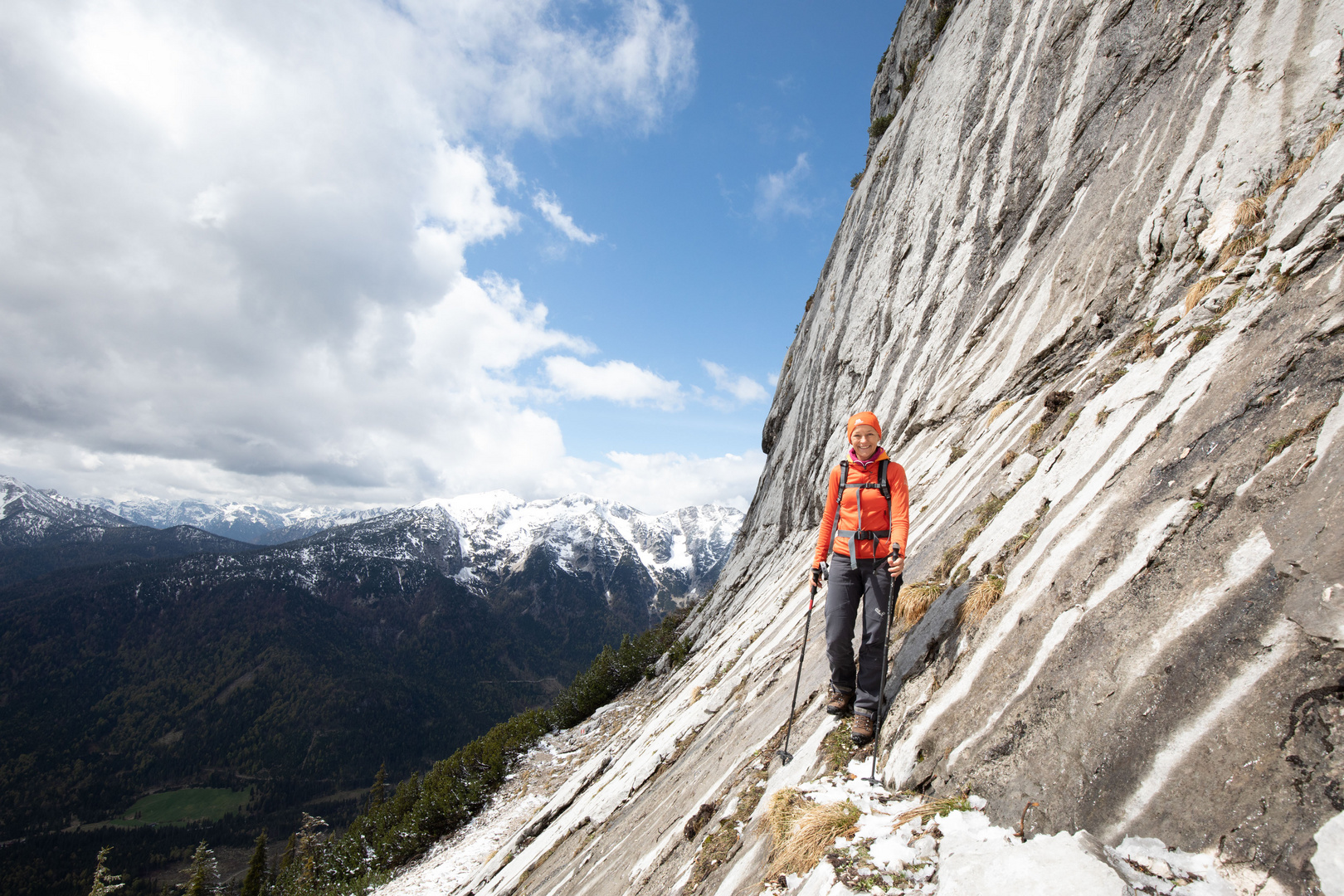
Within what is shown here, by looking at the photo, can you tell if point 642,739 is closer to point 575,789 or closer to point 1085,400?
point 575,789

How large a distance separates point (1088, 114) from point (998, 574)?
45.0 feet

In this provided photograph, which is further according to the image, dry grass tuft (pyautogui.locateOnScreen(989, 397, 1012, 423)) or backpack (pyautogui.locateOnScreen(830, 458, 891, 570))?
dry grass tuft (pyautogui.locateOnScreen(989, 397, 1012, 423))

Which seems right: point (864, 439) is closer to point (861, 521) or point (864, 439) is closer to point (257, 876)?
point (861, 521)

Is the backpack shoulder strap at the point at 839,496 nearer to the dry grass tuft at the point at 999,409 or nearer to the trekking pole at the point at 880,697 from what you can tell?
the trekking pole at the point at 880,697

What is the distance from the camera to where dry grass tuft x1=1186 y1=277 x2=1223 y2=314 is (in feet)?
25.0

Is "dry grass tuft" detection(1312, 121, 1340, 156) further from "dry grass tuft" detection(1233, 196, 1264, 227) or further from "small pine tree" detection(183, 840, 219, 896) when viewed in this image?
"small pine tree" detection(183, 840, 219, 896)

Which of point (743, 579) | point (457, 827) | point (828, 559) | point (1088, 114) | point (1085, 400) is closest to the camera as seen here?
point (828, 559)

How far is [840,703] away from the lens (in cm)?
718

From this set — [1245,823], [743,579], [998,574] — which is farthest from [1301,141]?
[743,579]

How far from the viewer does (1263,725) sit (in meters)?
3.46

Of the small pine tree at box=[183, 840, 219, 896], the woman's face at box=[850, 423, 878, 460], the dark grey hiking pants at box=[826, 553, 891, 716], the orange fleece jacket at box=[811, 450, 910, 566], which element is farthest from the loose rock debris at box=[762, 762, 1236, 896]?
the small pine tree at box=[183, 840, 219, 896]

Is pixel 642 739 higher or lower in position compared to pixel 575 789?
higher

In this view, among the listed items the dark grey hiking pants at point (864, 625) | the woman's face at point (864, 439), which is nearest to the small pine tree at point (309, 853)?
the dark grey hiking pants at point (864, 625)

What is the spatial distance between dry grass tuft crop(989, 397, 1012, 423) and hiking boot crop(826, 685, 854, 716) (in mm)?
7773
